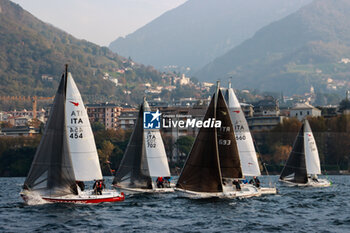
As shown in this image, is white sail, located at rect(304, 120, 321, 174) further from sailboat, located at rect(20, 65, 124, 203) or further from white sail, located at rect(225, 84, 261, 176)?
sailboat, located at rect(20, 65, 124, 203)

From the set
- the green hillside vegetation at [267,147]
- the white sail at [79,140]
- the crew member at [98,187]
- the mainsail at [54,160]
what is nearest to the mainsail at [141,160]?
the crew member at [98,187]

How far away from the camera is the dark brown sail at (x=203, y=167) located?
51.3m

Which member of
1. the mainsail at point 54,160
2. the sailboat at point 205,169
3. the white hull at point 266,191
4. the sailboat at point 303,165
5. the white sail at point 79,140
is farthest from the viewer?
the sailboat at point 303,165

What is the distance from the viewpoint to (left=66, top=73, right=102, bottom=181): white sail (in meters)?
47.9

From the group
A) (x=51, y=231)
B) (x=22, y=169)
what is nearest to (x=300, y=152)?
(x=51, y=231)

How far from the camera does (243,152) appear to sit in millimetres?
60906

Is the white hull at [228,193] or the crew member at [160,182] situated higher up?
the crew member at [160,182]

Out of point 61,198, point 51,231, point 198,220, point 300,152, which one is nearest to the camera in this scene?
point 51,231

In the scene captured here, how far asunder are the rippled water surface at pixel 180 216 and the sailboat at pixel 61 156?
95cm

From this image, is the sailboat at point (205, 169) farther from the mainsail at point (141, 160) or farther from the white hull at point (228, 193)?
the mainsail at point (141, 160)

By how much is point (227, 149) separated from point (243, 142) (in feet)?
22.0

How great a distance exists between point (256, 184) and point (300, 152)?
22844 mm

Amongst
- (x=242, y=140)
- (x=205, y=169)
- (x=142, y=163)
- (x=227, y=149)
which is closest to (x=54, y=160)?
(x=205, y=169)

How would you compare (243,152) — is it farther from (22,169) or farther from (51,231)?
(22,169)
